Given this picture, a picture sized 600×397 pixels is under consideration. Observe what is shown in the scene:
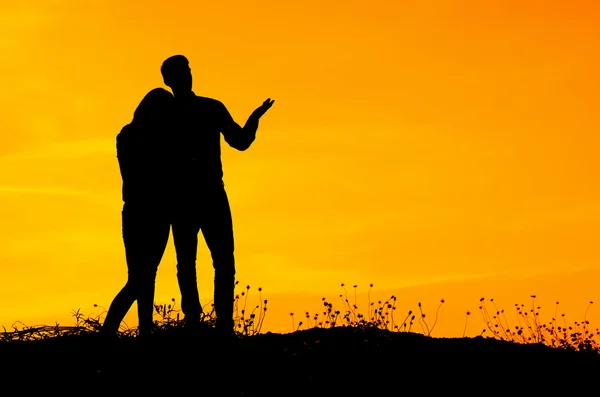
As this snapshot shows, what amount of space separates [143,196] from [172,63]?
1.58m

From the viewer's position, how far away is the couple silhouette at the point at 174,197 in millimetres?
10359

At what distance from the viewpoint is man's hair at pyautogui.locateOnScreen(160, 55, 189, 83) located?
35.0 ft

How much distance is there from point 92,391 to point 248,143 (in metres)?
3.44

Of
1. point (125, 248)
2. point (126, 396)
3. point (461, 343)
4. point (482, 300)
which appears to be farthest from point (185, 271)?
point (482, 300)

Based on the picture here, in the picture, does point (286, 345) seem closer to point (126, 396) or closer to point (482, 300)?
point (126, 396)

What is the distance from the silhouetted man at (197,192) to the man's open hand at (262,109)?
35 cm

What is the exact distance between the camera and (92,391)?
29.6ft

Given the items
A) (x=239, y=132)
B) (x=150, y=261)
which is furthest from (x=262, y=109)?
(x=150, y=261)

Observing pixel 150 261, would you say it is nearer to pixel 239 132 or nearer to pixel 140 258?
pixel 140 258

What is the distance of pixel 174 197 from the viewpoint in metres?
10.4

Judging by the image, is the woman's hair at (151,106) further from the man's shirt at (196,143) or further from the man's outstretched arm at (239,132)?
the man's outstretched arm at (239,132)

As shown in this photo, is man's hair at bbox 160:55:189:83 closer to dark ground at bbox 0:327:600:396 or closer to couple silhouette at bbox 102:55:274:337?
couple silhouette at bbox 102:55:274:337

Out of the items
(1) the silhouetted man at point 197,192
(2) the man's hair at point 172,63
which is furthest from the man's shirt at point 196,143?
(2) the man's hair at point 172,63

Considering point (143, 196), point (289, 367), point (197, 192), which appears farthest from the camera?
point (197, 192)
